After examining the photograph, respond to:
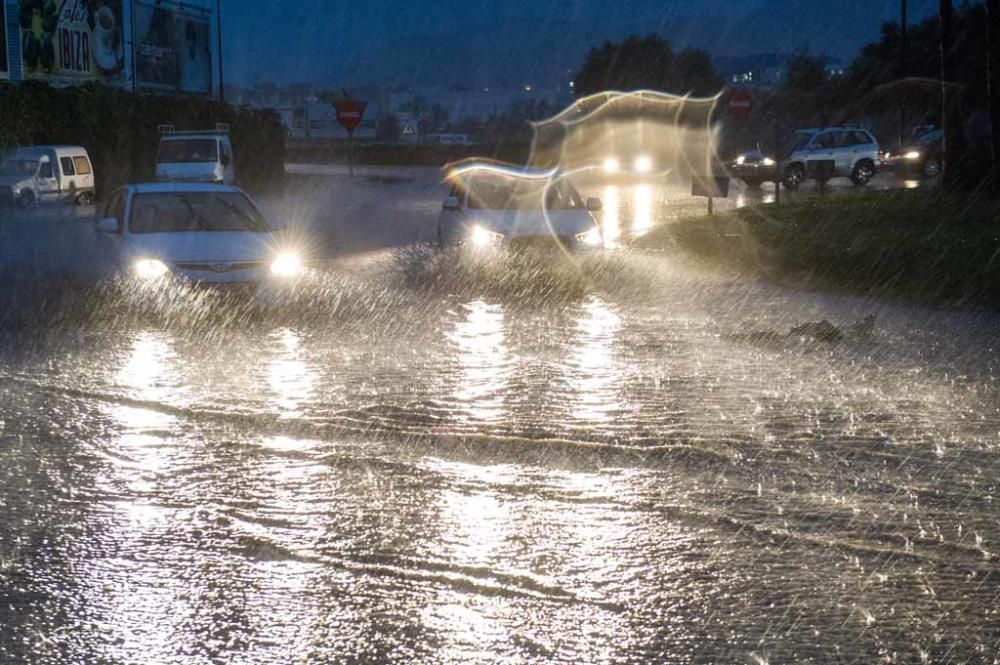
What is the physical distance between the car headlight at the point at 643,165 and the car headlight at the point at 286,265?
1550 inches

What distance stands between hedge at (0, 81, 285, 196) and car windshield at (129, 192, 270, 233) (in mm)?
21975

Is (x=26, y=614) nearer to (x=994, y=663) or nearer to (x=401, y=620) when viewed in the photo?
(x=401, y=620)

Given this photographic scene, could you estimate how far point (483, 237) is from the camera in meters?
17.2

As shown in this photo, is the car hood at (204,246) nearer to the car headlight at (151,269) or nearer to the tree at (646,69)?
the car headlight at (151,269)

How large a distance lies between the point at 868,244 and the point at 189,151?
78.5ft

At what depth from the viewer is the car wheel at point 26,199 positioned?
1352 inches

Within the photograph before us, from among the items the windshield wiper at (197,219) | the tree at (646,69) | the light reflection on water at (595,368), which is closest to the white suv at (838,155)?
the windshield wiper at (197,219)

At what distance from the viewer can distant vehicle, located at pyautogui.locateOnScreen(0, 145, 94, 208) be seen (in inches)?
1355

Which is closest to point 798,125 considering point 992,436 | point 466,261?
point 466,261

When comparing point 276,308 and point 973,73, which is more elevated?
point 973,73

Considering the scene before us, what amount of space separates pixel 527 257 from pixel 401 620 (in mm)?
11968

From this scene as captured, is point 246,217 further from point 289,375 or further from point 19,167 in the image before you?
point 19,167

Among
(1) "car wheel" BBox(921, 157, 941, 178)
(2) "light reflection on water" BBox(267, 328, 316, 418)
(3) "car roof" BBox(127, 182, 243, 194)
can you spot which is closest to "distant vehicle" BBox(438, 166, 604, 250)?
(3) "car roof" BBox(127, 182, 243, 194)

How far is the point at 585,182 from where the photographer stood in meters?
50.1
